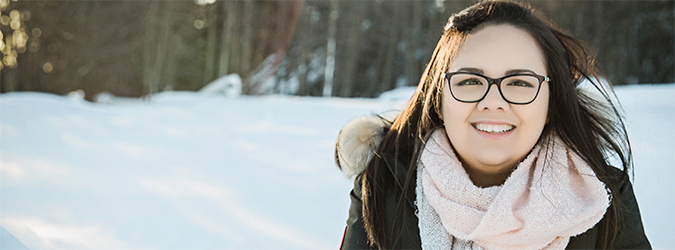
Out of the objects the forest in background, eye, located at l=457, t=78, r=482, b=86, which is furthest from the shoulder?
the forest in background

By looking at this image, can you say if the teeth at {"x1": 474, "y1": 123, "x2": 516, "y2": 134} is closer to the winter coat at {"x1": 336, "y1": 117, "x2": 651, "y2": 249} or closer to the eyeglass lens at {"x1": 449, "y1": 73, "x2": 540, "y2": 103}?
the eyeglass lens at {"x1": 449, "y1": 73, "x2": 540, "y2": 103}

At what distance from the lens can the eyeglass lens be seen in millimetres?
1418

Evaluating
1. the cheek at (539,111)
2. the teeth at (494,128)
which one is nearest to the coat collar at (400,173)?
the teeth at (494,128)

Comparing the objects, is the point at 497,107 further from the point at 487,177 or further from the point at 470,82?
the point at 487,177

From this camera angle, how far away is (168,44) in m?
17.9

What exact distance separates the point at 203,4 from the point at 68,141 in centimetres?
1660

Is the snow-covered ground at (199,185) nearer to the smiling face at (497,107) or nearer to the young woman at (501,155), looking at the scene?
the young woman at (501,155)

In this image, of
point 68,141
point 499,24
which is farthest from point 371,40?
point 499,24

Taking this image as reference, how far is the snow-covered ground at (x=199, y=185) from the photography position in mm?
2059

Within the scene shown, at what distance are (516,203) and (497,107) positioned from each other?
312 mm

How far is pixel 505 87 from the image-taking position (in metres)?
1.42

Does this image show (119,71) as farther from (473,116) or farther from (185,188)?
(473,116)

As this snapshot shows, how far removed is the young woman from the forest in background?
14.5 m

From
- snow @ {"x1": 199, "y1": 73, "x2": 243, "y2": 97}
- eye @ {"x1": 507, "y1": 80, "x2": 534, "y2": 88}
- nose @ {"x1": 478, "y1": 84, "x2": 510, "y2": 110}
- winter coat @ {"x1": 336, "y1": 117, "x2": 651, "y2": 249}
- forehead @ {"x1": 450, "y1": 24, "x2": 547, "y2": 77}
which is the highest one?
forehead @ {"x1": 450, "y1": 24, "x2": 547, "y2": 77}
